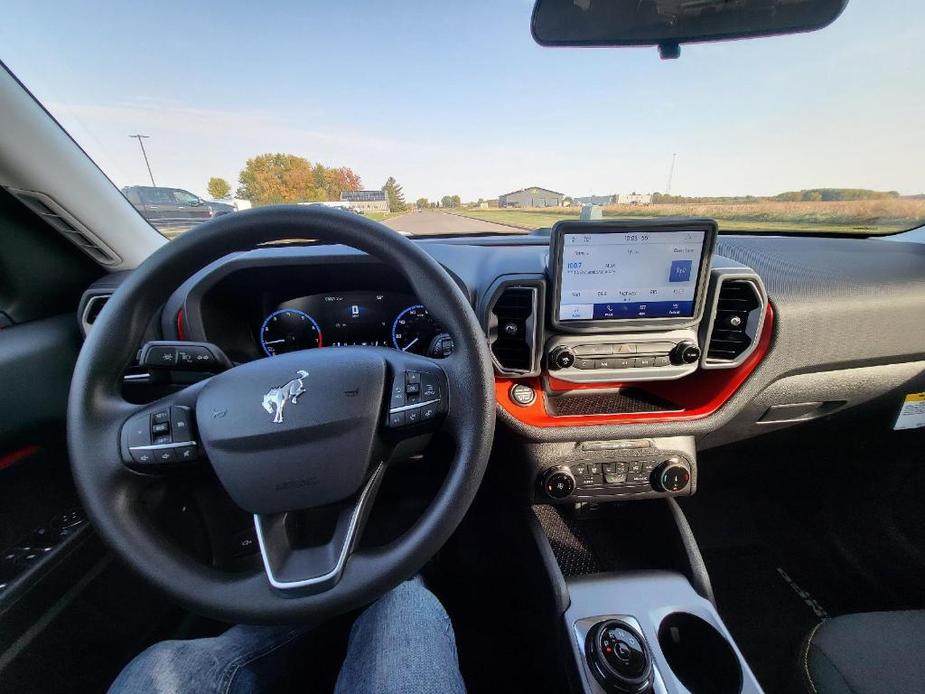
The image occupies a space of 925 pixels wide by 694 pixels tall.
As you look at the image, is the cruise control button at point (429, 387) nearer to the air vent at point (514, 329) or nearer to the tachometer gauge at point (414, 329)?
the air vent at point (514, 329)

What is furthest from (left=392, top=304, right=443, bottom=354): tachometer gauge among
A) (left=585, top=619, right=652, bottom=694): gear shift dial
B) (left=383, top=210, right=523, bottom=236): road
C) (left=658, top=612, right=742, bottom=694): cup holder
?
(left=658, top=612, right=742, bottom=694): cup holder

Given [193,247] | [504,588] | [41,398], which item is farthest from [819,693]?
[41,398]

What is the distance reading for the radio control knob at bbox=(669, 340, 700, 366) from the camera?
142cm

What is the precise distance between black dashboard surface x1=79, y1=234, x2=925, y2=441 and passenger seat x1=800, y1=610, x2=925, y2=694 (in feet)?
2.06

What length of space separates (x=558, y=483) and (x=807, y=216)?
5.18ft

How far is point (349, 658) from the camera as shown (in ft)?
3.53

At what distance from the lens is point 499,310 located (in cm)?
137

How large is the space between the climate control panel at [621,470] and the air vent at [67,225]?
183 cm

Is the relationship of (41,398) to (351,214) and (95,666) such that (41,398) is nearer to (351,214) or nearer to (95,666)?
(95,666)

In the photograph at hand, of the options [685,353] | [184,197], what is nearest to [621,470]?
[685,353]

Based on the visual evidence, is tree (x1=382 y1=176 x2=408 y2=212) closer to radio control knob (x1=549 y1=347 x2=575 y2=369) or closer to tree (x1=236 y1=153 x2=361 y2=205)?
tree (x1=236 y1=153 x2=361 y2=205)

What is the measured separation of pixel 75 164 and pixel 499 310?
1499 mm

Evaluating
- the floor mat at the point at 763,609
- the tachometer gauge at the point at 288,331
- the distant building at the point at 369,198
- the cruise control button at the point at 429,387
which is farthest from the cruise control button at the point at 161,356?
the floor mat at the point at 763,609

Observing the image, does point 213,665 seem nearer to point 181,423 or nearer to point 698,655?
point 181,423
